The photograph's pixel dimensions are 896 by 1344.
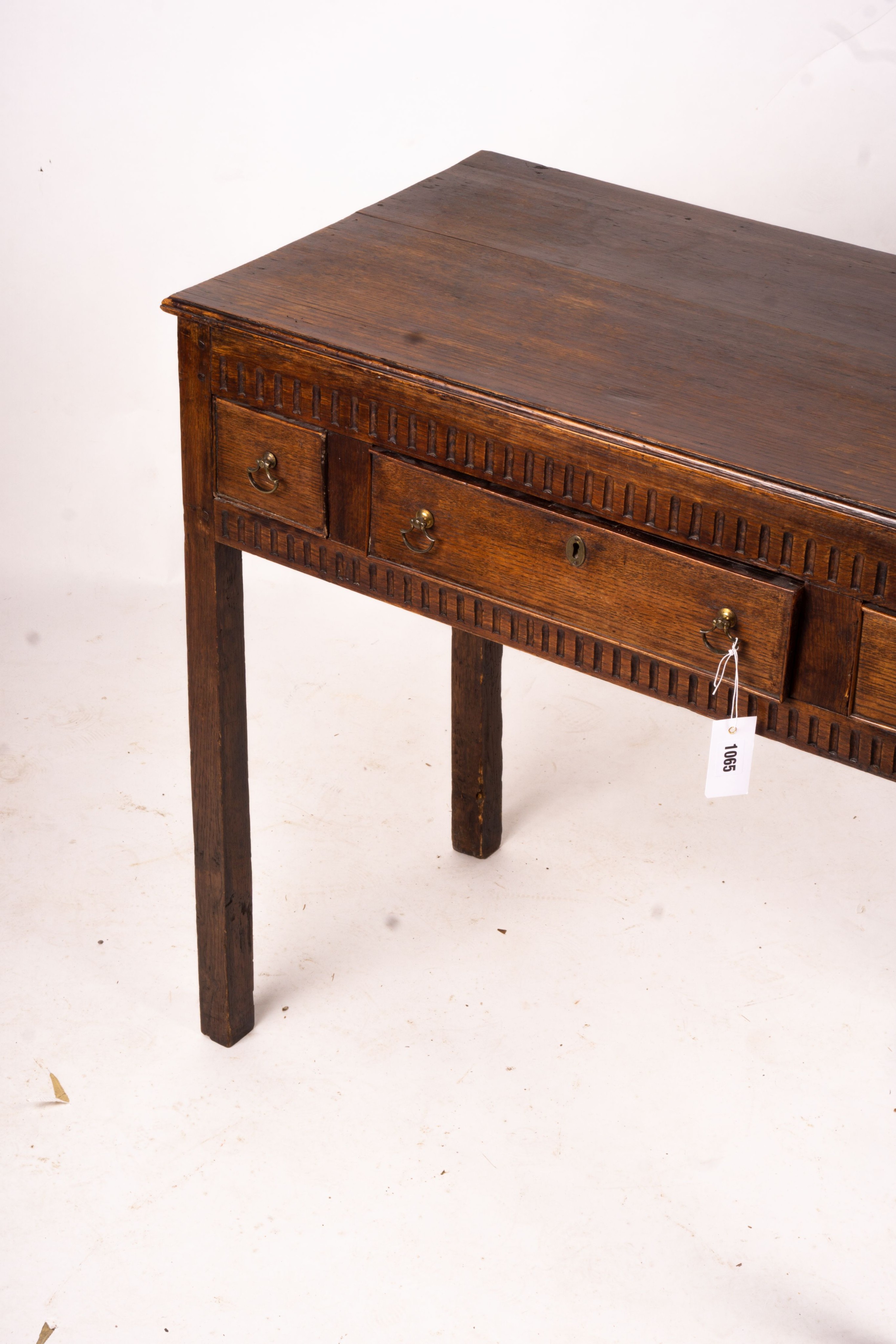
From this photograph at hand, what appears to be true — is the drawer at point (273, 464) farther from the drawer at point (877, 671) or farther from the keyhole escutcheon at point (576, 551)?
the drawer at point (877, 671)

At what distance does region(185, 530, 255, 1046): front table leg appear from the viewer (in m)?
2.38

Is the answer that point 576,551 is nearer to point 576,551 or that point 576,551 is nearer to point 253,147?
point 576,551

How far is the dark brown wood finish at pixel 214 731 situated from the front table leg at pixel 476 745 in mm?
388

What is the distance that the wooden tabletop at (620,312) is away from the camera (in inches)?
77.7

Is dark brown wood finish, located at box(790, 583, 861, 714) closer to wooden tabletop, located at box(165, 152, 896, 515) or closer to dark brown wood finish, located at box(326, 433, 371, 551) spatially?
wooden tabletop, located at box(165, 152, 896, 515)

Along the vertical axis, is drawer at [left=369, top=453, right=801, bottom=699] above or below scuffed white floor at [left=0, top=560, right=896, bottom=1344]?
above

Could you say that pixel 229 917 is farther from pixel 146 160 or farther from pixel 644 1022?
pixel 146 160

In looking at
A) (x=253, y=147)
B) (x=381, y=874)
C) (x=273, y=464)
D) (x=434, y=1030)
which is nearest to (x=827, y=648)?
(x=273, y=464)

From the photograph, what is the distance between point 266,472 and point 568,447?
415 mm

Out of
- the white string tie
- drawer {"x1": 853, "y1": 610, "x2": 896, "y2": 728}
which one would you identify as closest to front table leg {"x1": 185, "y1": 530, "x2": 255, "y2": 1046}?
the white string tie

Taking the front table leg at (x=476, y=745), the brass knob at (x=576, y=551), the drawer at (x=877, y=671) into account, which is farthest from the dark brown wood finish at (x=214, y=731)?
the drawer at (x=877, y=671)

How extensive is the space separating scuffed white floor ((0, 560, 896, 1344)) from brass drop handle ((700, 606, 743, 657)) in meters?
0.86

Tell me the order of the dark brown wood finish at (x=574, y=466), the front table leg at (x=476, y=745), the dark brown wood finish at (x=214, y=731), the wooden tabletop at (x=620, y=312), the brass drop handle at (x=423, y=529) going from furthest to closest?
the front table leg at (x=476, y=745) → the dark brown wood finish at (x=214, y=731) → the brass drop handle at (x=423, y=529) → the wooden tabletop at (x=620, y=312) → the dark brown wood finish at (x=574, y=466)

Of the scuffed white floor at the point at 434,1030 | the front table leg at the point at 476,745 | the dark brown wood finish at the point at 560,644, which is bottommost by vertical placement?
the scuffed white floor at the point at 434,1030
